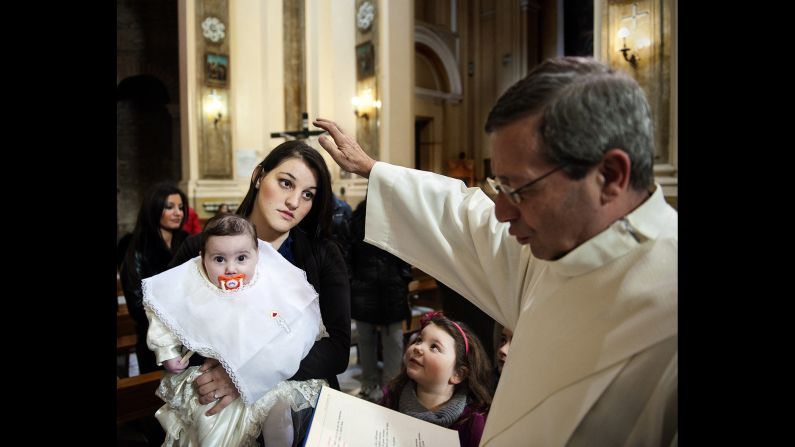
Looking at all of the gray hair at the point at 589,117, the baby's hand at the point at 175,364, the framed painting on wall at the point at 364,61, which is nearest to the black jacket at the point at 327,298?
the baby's hand at the point at 175,364

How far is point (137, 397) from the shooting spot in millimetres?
1658

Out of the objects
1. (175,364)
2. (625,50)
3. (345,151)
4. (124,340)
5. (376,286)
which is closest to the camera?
(625,50)

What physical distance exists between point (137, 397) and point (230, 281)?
0.71 m

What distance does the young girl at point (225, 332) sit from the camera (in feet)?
4.08

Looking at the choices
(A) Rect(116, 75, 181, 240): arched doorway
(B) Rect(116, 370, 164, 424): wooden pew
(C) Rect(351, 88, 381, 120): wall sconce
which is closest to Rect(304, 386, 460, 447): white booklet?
(B) Rect(116, 370, 164, 424): wooden pew

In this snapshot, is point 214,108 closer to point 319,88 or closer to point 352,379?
point 319,88

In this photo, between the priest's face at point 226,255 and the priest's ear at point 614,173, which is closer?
the priest's ear at point 614,173

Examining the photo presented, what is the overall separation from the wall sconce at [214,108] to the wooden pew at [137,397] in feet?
2.82

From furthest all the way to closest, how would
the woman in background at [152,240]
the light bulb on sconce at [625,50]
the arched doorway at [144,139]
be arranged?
the arched doorway at [144,139] < the woman in background at [152,240] < the light bulb on sconce at [625,50]

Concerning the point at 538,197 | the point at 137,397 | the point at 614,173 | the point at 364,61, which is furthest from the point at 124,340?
the point at 614,173

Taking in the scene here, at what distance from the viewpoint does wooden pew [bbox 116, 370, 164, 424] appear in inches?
63.1

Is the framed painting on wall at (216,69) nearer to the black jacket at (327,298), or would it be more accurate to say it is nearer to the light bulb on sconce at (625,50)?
the black jacket at (327,298)
